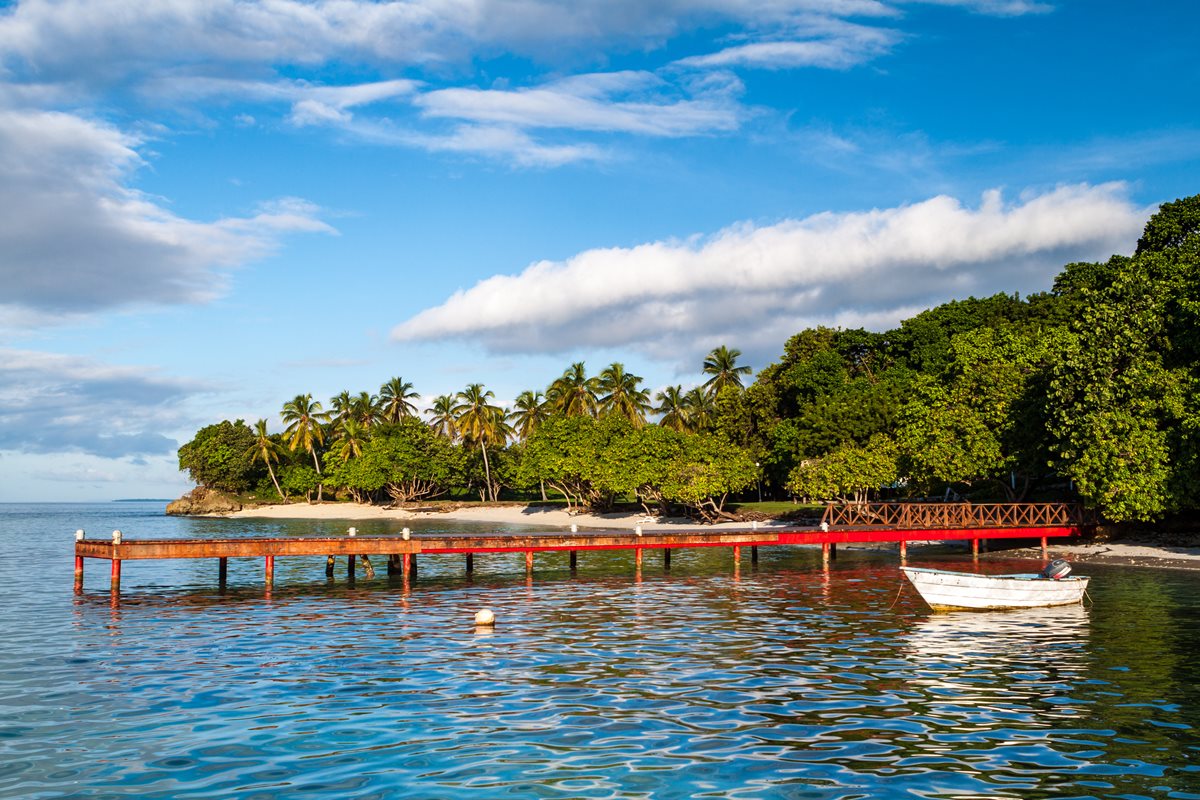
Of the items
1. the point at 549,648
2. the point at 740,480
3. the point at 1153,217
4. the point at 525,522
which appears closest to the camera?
the point at 549,648

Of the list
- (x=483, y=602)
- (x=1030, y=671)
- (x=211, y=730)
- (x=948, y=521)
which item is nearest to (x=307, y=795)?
(x=211, y=730)

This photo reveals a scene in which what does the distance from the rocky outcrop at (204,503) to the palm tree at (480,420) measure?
42.4 metres

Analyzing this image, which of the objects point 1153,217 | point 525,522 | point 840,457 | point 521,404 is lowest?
point 525,522

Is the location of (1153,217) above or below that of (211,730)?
above

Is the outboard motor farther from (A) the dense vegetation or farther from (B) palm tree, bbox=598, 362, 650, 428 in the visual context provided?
(B) palm tree, bbox=598, 362, 650, 428

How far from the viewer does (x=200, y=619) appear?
31859mm

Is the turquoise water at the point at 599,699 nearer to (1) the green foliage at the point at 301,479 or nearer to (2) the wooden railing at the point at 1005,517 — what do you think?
(2) the wooden railing at the point at 1005,517

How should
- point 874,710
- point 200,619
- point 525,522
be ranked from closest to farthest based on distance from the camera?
point 874,710, point 200,619, point 525,522

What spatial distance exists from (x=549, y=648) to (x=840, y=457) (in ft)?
165

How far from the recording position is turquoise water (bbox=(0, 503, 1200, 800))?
13.8 metres

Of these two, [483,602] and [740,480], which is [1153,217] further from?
[483,602]

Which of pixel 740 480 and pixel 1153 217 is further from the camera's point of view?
pixel 740 480

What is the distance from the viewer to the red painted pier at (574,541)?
3962 centimetres

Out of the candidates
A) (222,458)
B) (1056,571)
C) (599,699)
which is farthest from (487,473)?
(599,699)
